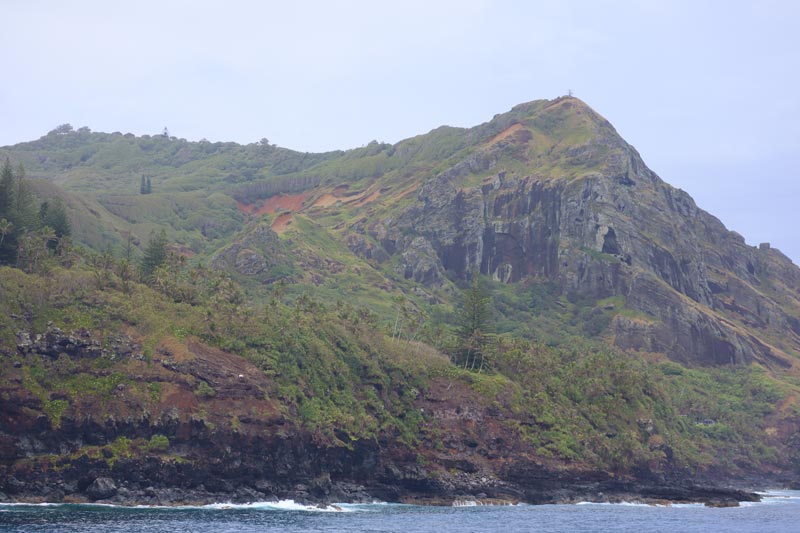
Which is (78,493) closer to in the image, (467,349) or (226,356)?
(226,356)

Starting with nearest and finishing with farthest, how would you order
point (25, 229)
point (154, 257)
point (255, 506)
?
1. point (255, 506)
2. point (25, 229)
3. point (154, 257)

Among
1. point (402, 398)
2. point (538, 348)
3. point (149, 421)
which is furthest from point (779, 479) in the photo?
point (149, 421)

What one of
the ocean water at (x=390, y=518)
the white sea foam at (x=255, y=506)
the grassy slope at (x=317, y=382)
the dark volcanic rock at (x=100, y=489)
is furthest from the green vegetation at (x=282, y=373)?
the ocean water at (x=390, y=518)

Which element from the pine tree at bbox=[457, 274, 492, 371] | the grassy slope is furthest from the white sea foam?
the pine tree at bbox=[457, 274, 492, 371]

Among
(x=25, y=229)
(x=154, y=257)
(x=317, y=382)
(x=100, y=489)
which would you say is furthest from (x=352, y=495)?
(x=25, y=229)

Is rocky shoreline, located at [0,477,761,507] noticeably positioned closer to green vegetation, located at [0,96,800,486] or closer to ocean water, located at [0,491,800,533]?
ocean water, located at [0,491,800,533]

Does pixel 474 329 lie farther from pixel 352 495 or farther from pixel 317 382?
pixel 352 495

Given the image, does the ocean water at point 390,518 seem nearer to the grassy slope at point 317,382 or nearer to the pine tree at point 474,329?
the grassy slope at point 317,382

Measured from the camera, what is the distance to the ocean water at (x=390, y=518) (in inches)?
3036

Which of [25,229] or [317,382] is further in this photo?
[25,229]

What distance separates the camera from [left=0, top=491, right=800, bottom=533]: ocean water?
77125 millimetres

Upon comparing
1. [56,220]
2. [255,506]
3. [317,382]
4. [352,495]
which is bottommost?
[352,495]

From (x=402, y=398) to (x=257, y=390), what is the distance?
27.4 meters

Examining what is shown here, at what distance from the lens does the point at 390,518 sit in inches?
3760
